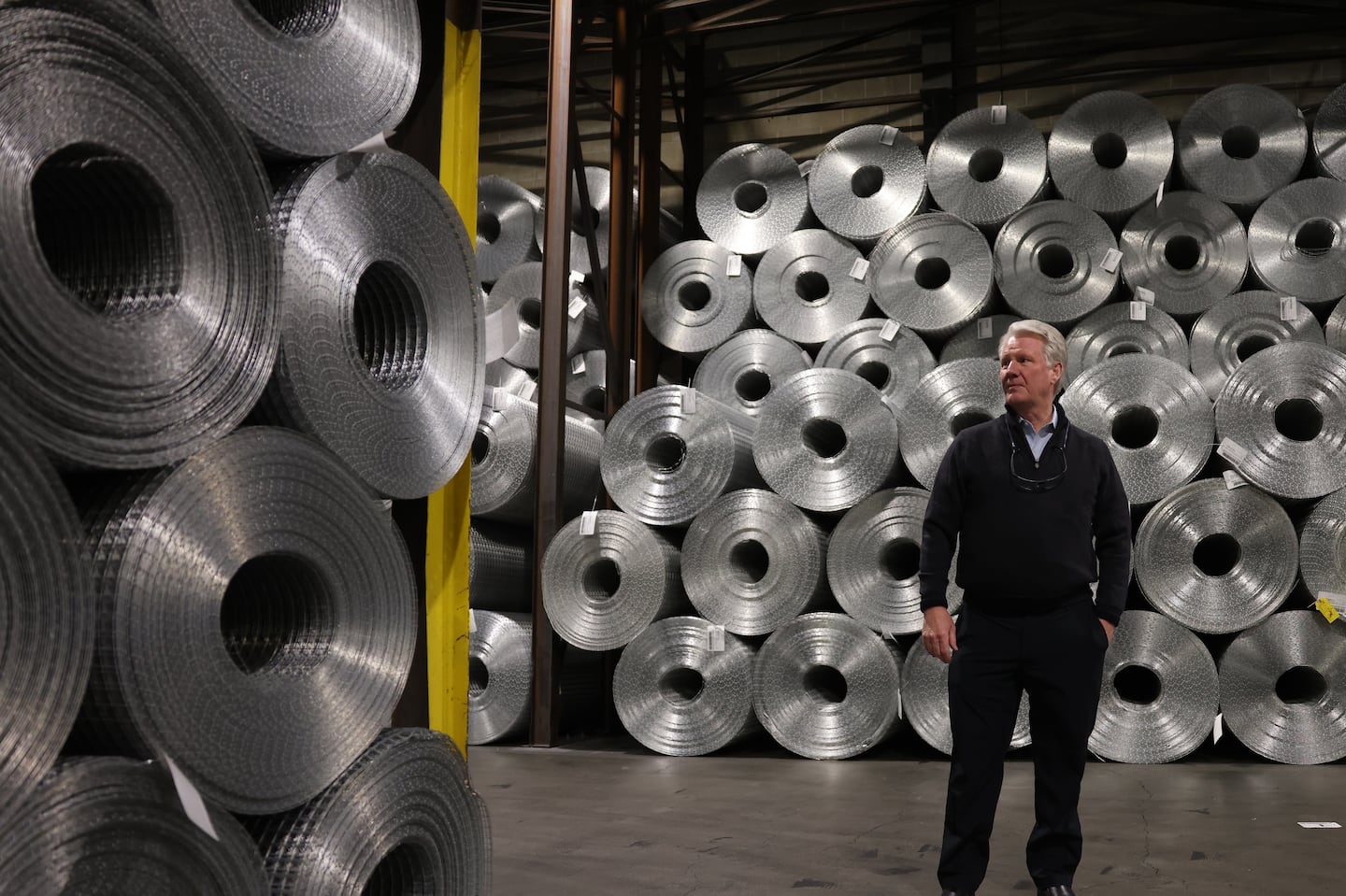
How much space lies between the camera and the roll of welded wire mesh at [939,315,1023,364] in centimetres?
693

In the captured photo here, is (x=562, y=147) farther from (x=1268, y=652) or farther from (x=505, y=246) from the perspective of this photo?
(x=1268, y=652)

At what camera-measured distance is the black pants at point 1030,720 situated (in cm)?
292

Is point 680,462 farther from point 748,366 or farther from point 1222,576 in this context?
point 1222,576

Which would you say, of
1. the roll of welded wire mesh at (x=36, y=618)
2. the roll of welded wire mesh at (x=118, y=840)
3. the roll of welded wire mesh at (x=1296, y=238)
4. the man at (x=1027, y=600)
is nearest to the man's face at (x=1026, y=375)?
the man at (x=1027, y=600)

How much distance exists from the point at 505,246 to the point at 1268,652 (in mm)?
5404

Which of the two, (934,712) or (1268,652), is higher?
(1268,652)

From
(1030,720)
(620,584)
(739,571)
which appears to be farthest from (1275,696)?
(1030,720)

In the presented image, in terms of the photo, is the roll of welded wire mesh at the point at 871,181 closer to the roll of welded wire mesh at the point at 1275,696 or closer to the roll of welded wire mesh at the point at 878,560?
the roll of welded wire mesh at the point at 878,560

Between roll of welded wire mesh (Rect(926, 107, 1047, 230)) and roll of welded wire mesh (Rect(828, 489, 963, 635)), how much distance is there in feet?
6.53

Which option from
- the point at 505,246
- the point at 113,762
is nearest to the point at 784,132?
the point at 505,246

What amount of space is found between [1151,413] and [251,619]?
5.08 meters

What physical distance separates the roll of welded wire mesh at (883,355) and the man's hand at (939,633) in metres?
3.81

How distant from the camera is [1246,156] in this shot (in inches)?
283

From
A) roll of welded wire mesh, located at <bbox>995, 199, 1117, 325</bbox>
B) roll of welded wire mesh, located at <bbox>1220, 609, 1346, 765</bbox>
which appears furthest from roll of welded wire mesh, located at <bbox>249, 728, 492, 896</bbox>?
roll of welded wire mesh, located at <bbox>995, 199, 1117, 325</bbox>
